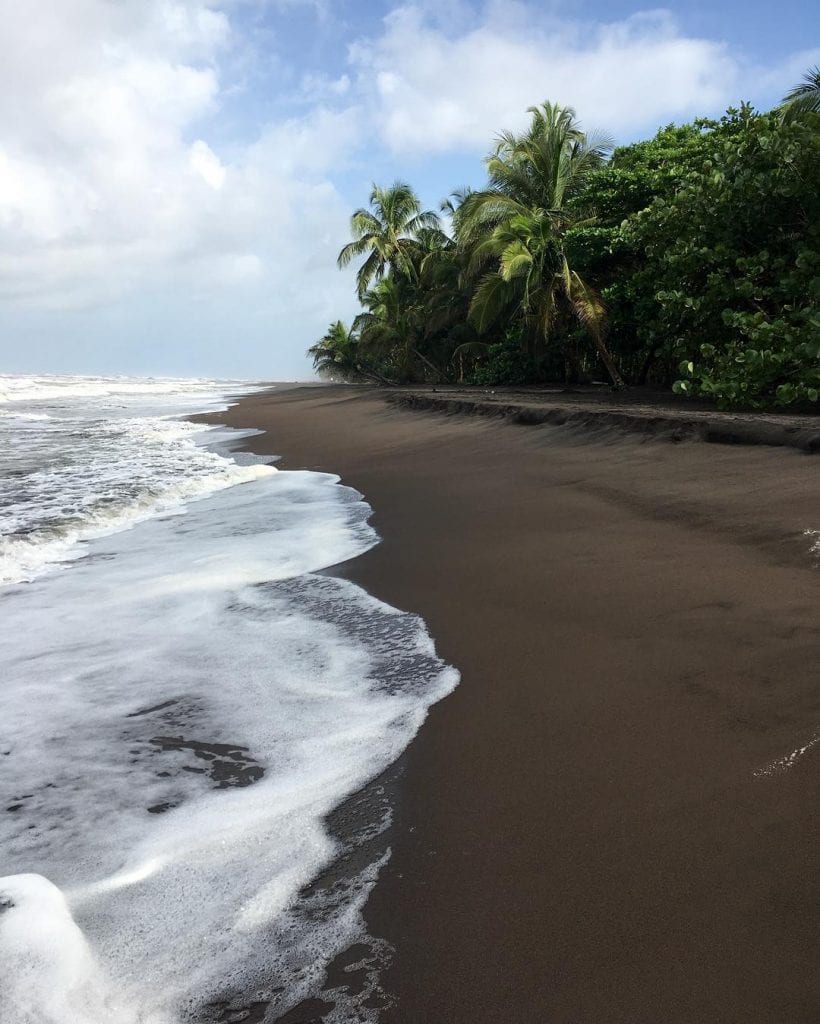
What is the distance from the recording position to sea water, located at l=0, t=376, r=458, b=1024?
1.51 metres

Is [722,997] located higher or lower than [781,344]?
lower

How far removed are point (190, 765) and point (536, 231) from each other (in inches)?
638

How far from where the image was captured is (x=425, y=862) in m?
1.77

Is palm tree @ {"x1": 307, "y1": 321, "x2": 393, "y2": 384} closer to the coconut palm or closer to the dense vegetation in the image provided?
the coconut palm

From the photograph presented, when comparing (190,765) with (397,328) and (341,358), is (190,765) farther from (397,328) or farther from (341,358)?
(341,358)

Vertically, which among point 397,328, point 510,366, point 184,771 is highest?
point 397,328

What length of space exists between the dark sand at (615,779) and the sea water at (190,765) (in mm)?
168

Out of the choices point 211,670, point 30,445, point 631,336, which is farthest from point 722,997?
point 631,336

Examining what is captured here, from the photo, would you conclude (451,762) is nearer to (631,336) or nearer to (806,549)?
(806,549)

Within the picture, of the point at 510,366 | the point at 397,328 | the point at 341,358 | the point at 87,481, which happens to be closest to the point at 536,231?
the point at 510,366

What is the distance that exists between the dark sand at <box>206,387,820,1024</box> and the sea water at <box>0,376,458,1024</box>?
0.55ft

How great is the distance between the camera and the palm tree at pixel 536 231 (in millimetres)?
16438

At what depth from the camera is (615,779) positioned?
2.01m

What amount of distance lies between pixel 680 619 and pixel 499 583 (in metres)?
1.05
